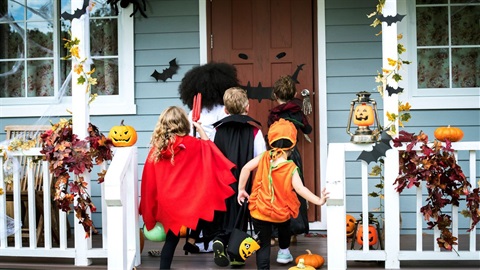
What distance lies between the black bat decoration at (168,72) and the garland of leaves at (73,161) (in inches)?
62.8

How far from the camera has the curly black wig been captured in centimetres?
612

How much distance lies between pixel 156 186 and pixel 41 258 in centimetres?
152

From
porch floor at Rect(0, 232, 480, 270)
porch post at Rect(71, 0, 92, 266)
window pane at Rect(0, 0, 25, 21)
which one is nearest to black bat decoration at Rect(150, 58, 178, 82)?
porch post at Rect(71, 0, 92, 266)

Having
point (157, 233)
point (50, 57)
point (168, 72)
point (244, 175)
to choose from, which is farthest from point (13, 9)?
point (244, 175)

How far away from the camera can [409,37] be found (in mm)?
6934

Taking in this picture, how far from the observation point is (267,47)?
23.2 feet

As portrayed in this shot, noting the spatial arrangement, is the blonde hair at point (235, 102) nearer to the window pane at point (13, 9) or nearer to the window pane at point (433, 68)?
the window pane at point (433, 68)

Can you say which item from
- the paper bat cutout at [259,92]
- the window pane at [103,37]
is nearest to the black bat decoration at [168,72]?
the window pane at [103,37]

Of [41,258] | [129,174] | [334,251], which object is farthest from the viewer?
[41,258]

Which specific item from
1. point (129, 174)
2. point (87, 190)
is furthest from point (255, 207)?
point (87, 190)

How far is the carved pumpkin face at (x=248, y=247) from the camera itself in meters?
5.17

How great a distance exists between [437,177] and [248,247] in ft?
5.06

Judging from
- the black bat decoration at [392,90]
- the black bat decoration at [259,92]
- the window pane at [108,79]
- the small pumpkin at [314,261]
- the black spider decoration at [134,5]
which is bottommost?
the small pumpkin at [314,261]

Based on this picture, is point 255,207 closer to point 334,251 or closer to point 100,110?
point 334,251
